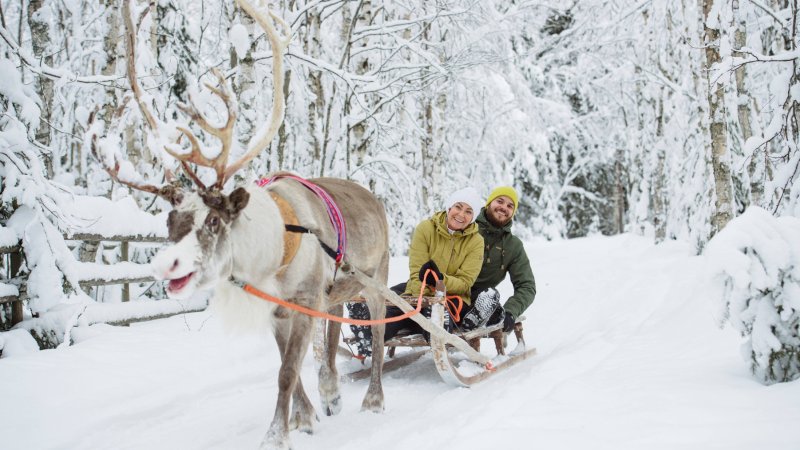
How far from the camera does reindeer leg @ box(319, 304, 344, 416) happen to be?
13.6ft

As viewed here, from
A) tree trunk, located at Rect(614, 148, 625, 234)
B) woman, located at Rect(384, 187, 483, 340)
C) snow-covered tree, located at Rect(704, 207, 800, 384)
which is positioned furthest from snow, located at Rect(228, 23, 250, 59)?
tree trunk, located at Rect(614, 148, 625, 234)

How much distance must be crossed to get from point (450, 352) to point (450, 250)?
100 centimetres

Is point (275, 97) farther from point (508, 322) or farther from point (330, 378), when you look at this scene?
point (508, 322)

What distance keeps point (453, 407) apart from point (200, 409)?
1.73m

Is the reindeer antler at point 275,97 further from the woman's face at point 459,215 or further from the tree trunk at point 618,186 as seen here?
the tree trunk at point 618,186

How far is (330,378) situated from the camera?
13.6 ft

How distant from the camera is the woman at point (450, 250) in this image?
512 cm

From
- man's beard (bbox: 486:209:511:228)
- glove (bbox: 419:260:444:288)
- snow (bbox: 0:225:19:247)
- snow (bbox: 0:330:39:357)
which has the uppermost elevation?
man's beard (bbox: 486:209:511:228)

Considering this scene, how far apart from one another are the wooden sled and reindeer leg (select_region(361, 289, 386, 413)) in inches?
9.1

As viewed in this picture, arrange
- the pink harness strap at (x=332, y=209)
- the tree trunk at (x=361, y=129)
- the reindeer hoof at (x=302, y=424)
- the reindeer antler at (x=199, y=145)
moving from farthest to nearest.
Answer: the tree trunk at (x=361, y=129)
the pink harness strap at (x=332, y=209)
the reindeer hoof at (x=302, y=424)
the reindeer antler at (x=199, y=145)

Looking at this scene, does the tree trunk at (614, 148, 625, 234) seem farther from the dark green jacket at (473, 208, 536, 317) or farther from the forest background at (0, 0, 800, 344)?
the dark green jacket at (473, 208, 536, 317)

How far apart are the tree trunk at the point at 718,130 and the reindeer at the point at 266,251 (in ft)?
14.2

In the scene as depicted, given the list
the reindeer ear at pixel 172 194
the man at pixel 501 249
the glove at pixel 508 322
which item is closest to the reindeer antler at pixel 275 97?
the reindeer ear at pixel 172 194

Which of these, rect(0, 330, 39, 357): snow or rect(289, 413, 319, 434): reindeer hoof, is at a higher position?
rect(0, 330, 39, 357): snow
